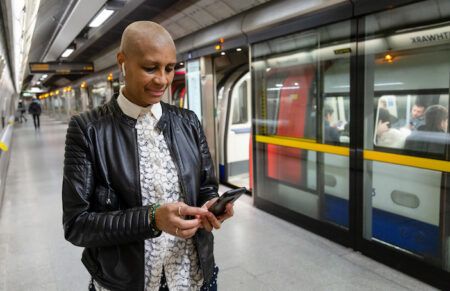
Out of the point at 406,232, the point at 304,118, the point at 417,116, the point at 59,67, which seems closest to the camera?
the point at 417,116

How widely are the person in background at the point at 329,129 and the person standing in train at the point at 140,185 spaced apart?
289cm

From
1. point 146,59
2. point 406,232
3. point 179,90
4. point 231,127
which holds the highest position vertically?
point 179,90

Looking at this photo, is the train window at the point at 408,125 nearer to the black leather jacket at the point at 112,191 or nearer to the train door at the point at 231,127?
the black leather jacket at the point at 112,191

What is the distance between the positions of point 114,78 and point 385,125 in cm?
1045

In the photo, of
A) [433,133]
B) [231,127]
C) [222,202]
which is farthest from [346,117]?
[231,127]

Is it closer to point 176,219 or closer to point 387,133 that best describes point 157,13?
point 387,133

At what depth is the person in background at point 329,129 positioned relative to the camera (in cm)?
400

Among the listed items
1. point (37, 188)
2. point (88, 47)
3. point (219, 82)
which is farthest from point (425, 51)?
point (88, 47)

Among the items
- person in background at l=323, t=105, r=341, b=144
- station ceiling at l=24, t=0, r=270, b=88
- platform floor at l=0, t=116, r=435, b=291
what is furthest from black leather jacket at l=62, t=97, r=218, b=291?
station ceiling at l=24, t=0, r=270, b=88

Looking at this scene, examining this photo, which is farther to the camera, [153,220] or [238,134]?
[238,134]

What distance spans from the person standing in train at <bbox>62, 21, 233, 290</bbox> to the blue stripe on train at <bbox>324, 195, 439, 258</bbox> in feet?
8.38

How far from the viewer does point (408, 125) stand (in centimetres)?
329

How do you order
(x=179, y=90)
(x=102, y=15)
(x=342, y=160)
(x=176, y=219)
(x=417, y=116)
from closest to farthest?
(x=176, y=219) < (x=417, y=116) < (x=342, y=160) < (x=102, y=15) < (x=179, y=90)

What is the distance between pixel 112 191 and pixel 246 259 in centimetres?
266
